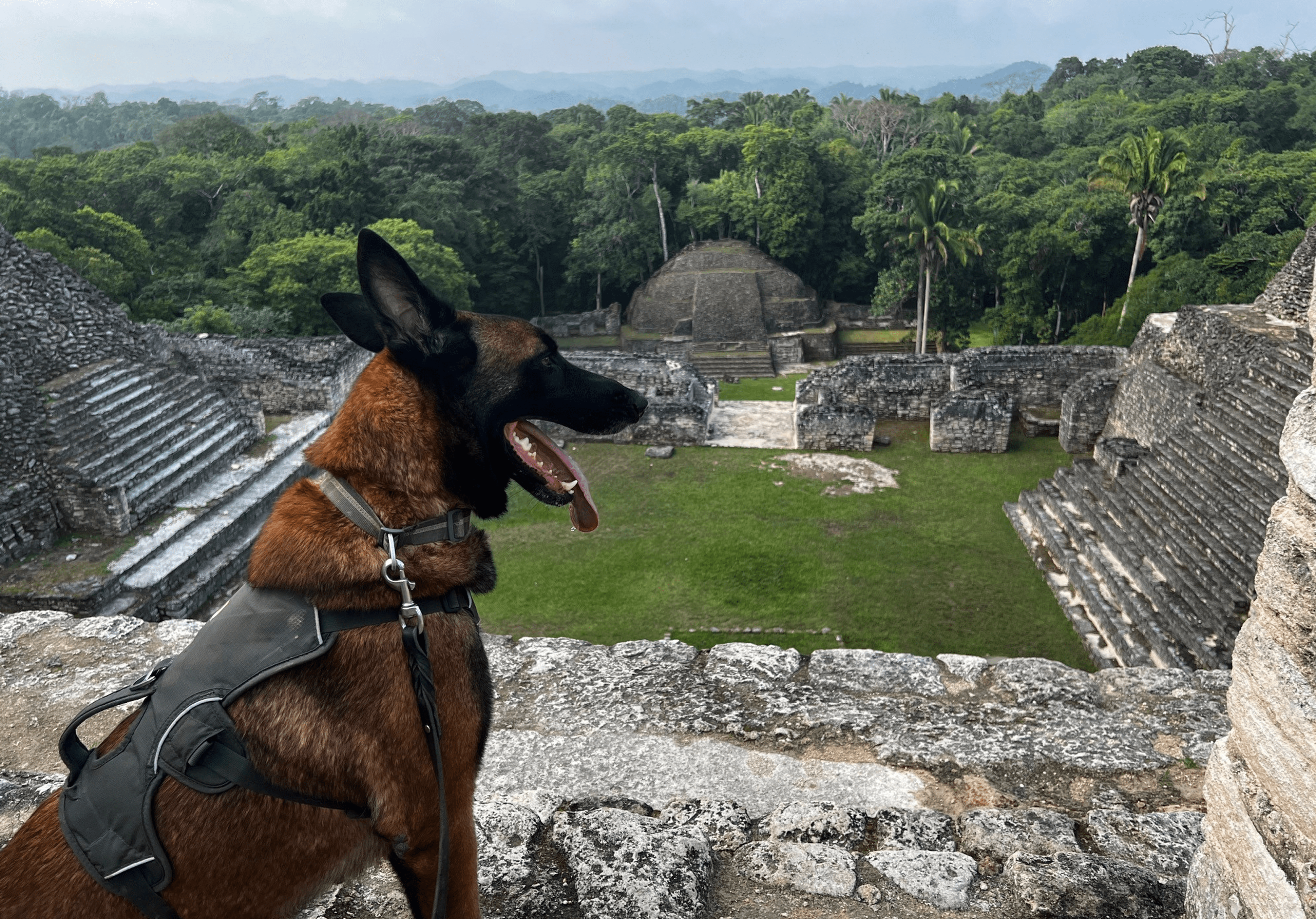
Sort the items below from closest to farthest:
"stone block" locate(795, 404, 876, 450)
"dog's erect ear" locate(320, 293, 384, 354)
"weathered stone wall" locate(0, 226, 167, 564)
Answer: "dog's erect ear" locate(320, 293, 384, 354) < "weathered stone wall" locate(0, 226, 167, 564) < "stone block" locate(795, 404, 876, 450)

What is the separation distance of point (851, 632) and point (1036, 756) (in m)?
5.93

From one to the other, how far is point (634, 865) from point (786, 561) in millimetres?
8766

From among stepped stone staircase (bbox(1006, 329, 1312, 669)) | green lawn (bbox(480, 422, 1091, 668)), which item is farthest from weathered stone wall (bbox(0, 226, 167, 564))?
stepped stone staircase (bbox(1006, 329, 1312, 669))

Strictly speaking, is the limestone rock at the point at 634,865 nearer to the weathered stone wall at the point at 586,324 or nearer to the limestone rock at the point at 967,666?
the limestone rock at the point at 967,666

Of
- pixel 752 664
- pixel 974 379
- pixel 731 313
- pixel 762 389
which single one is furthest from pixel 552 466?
pixel 731 313

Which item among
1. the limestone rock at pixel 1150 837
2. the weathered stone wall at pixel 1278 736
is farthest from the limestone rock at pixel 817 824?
the weathered stone wall at pixel 1278 736

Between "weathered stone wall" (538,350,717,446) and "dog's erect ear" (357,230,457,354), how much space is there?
36.5 feet

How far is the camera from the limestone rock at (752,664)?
4223 millimetres

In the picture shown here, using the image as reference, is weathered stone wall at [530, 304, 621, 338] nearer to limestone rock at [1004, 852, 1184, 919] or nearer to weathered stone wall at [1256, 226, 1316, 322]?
weathered stone wall at [1256, 226, 1316, 322]

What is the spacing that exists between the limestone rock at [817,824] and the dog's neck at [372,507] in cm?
158

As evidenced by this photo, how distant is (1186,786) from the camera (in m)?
3.43

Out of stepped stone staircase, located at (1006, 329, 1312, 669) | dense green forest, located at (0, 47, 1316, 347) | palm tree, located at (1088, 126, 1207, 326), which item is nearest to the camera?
stepped stone staircase, located at (1006, 329, 1312, 669)

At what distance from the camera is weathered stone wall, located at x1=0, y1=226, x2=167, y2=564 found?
10.1m

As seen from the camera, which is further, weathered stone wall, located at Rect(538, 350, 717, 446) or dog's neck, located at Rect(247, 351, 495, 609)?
weathered stone wall, located at Rect(538, 350, 717, 446)
